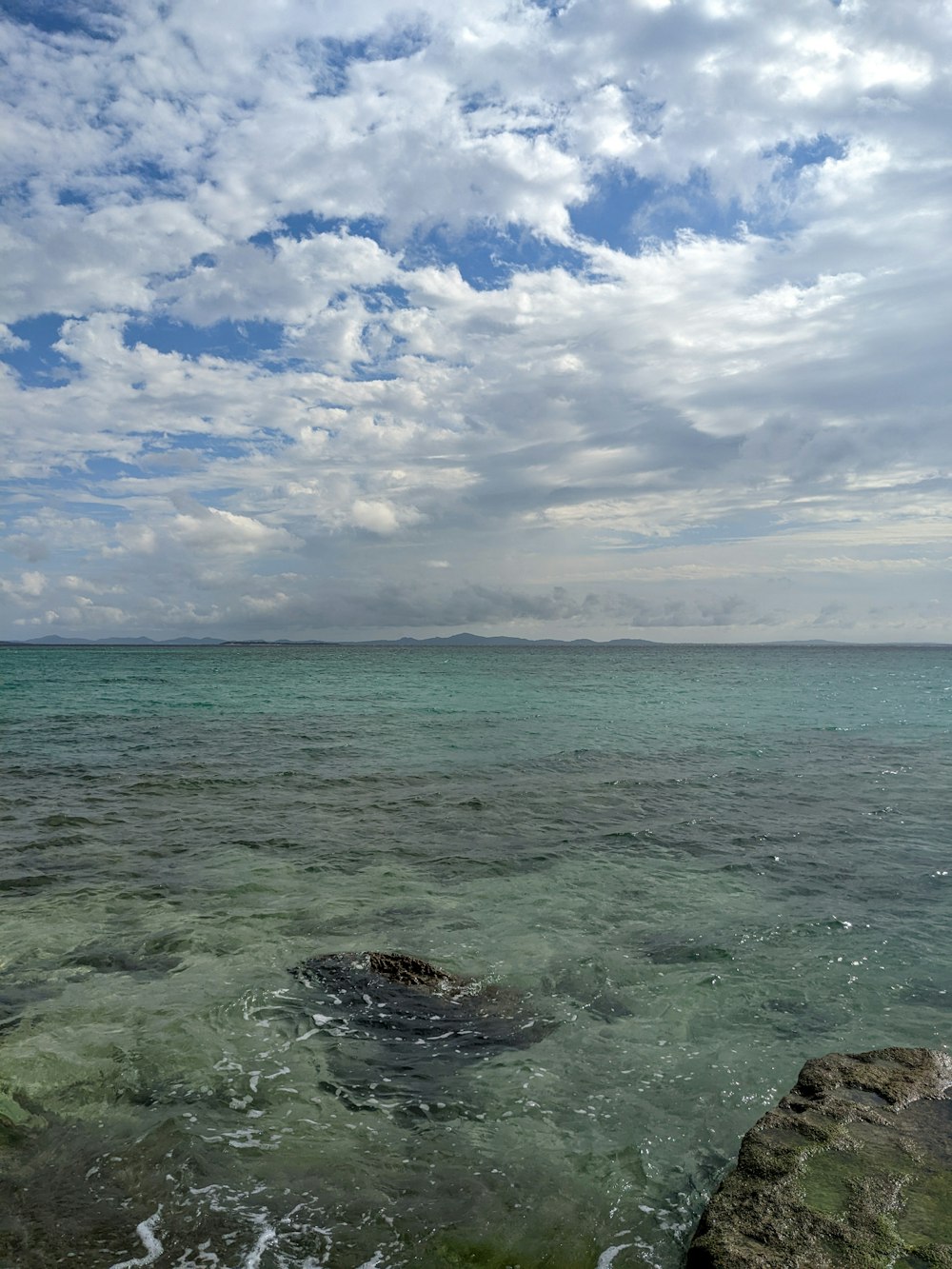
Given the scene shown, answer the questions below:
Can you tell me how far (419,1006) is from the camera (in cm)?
827

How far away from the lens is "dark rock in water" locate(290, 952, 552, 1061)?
302 inches

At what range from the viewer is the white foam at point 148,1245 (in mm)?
4684

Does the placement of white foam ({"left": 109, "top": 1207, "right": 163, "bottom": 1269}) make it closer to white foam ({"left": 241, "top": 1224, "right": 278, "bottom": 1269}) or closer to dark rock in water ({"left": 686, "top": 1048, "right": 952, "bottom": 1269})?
white foam ({"left": 241, "top": 1224, "right": 278, "bottom": 1269})

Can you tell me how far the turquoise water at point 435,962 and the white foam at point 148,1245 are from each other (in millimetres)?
20

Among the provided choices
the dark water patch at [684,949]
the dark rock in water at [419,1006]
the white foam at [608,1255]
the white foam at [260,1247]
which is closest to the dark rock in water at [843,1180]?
the white foam at [608,1255]

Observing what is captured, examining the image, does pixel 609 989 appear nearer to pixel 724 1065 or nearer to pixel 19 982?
pixel 724 1065

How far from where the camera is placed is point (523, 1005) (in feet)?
27.8

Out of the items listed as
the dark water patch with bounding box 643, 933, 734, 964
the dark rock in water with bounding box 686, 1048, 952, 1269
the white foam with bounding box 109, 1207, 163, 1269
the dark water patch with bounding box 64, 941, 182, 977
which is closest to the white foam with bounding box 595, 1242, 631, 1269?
the dark rock in water with bounding box 686, 1048, 952, 1269

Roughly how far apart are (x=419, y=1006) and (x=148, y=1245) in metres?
3.70

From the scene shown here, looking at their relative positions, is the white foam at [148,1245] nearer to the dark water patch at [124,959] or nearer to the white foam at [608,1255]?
the white foam at [608,1255]

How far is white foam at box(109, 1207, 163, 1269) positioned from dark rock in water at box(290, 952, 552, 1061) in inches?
108

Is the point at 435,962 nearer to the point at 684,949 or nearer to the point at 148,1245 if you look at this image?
the point at 684,949

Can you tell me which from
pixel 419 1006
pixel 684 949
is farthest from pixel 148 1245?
pixel 684 949

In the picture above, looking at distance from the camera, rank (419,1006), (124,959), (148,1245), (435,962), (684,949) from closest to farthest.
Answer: (148,1245) → (419,1006) → (124,959) → (435,962) → (684,949)
